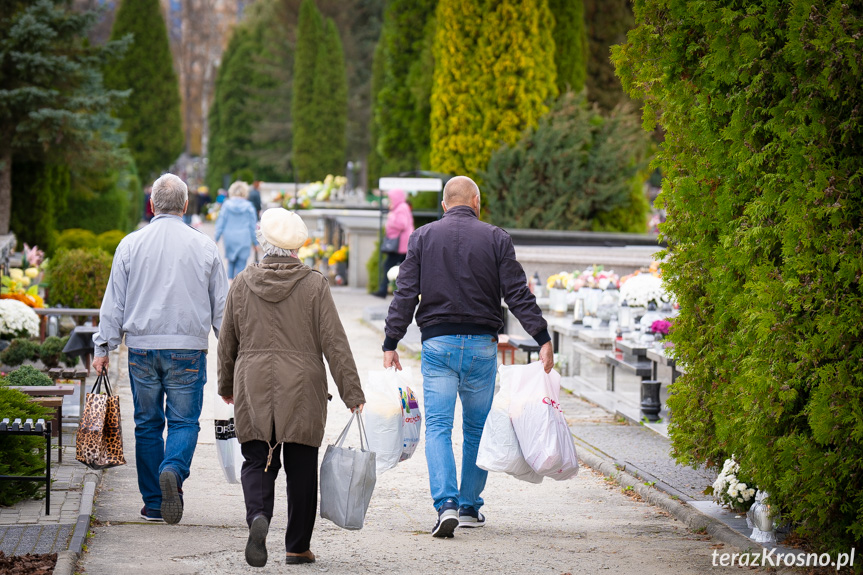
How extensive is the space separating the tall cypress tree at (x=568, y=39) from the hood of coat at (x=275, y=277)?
17.4 metres

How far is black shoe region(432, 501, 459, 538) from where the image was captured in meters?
5.81

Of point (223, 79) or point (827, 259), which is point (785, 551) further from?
point (223, 79)

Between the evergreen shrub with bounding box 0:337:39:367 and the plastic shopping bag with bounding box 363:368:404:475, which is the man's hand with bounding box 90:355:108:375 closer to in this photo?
the plastic shopping bag with bounding box 363:368:404:475

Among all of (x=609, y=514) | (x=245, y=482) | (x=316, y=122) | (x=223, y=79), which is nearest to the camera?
(x=245, y=482)

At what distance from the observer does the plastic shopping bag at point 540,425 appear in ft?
19.5

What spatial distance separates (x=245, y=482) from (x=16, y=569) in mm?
1060

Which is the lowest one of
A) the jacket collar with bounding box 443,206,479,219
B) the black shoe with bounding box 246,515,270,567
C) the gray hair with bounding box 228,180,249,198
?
the black shoe with bounding box 246,515,270,567

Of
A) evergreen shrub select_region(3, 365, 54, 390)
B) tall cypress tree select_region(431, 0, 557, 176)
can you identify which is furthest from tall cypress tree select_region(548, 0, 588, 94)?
Answer: evergreen shrub select_region(3, 365, 54, 390)

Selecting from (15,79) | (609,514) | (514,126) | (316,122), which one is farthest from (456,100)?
(316,122)

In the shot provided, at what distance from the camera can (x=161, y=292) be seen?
5.98m

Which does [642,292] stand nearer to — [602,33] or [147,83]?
[602,33]

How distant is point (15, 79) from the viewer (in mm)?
18859

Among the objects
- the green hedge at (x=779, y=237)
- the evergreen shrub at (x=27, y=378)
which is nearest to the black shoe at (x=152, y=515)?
the evergreen shrub at (x=27, y=378)

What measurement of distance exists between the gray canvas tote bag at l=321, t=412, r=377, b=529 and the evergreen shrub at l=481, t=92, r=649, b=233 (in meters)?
13.1
